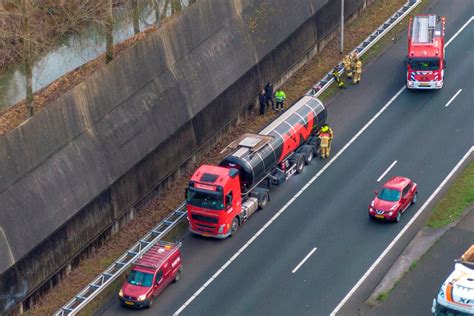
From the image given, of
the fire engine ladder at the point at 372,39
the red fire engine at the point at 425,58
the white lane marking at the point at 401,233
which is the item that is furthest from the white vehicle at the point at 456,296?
the fire engine ladder at the point at 372,39

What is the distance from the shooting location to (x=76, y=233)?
47.7 m

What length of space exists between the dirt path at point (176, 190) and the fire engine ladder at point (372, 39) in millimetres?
625

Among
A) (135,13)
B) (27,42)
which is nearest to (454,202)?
(135,13)

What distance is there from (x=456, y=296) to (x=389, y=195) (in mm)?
10555

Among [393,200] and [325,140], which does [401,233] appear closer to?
[393,200]

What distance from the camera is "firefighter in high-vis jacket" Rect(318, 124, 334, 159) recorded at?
181ft

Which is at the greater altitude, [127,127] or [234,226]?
[127,127]

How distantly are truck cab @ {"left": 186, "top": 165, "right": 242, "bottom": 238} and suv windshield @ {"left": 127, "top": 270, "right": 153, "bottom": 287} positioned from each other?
529cm

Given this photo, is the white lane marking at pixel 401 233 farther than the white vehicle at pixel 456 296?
Yes

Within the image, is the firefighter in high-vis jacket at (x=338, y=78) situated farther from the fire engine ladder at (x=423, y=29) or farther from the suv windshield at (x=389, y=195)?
the suv windshield at (x=389, y=195)

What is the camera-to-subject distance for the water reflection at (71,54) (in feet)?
205

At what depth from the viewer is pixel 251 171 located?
1981 inches

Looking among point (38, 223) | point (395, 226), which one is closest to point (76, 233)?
point (38, 223)

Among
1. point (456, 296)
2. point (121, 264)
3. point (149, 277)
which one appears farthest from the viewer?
point (121, 264)
